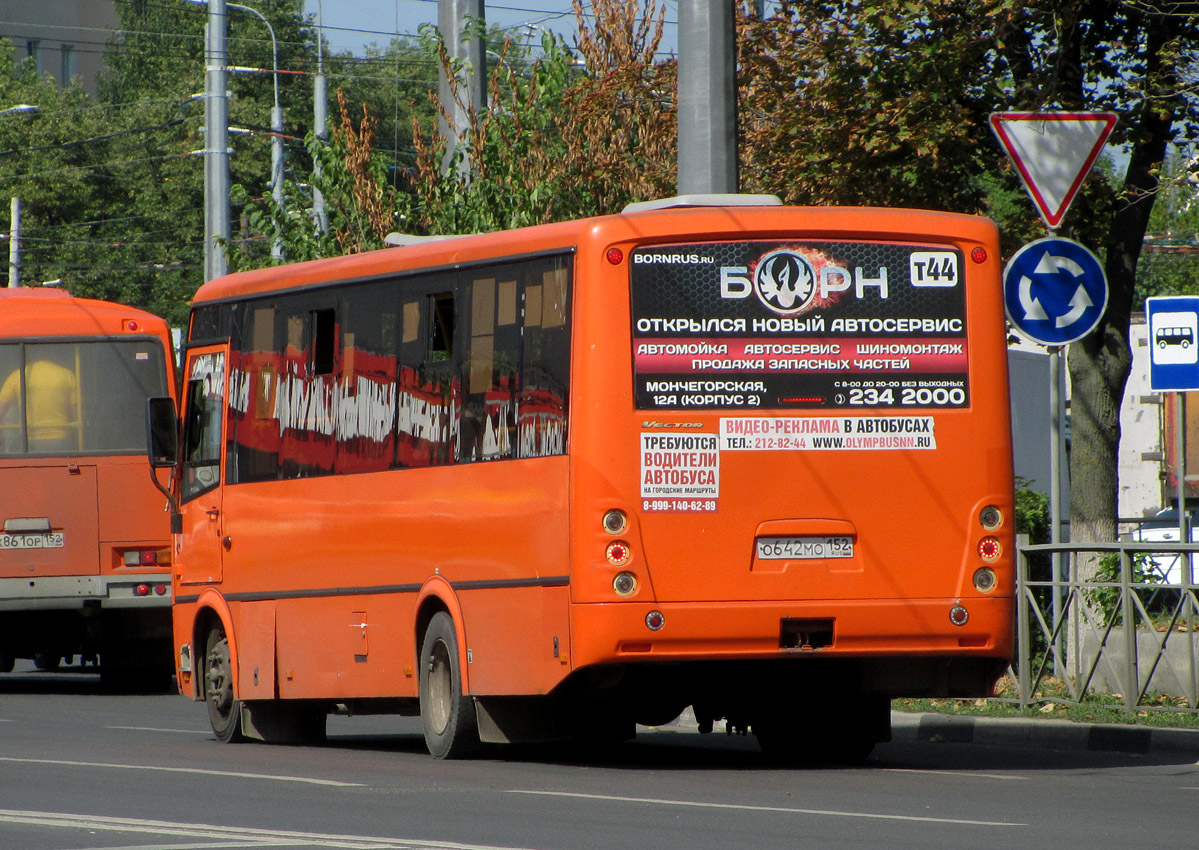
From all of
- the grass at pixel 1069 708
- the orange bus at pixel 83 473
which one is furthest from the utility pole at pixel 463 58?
the grass at pixel 1069 708

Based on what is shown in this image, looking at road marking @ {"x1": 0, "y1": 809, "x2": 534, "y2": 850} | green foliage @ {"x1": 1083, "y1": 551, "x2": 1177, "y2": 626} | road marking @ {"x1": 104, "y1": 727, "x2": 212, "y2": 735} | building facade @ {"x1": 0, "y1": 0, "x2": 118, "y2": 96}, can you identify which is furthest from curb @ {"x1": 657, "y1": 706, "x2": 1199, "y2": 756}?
building facade @ {"x1": 0, "y1": 0, "x2": 118, "y2": 96}

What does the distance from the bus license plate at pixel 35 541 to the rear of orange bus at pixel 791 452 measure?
31.4 ft

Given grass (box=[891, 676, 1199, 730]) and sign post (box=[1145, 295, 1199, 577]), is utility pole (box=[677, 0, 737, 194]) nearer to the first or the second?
sign post (box=[1145, 295, 1199, 577])

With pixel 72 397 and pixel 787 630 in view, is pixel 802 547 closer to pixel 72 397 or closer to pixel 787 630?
pixel 787 630

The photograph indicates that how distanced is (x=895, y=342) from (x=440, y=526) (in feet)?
8.80

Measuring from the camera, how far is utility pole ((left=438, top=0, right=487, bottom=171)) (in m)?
21.6

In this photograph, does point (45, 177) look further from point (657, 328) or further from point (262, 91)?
point (657, 328)

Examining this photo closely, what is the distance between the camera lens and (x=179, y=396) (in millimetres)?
15977

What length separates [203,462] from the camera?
1537 centimetres

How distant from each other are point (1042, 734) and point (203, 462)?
577cm

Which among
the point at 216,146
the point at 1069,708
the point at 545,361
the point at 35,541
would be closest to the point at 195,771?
the point at 545,361

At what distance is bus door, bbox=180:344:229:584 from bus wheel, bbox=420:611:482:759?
2.82 meters

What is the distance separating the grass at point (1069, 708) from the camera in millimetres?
14094

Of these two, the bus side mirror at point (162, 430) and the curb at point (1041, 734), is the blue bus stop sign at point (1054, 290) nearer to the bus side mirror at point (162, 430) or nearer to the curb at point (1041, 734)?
the curb at point (1041, 734)
